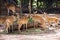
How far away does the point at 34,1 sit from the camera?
16016 mm

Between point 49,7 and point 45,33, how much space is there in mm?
5189

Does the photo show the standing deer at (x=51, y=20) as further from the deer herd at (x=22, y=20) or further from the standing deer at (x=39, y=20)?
the standing deer at (x=39, y=20)

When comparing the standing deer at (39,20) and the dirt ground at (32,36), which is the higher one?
the standing deer at (39,20)

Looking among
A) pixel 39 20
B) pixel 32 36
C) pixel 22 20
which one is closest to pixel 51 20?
pixel 39 20

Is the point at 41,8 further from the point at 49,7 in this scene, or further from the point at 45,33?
the point at 45,33

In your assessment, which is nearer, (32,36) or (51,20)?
(32,36)

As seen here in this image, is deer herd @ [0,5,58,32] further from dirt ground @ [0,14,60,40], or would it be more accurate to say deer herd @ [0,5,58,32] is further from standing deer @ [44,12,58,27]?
dirt ground @ [0,14,60,40]

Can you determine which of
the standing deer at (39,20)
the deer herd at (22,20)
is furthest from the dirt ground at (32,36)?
the standing deer at (39,20)

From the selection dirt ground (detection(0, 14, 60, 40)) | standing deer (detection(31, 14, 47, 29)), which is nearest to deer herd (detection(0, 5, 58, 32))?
standing deer (detection(31, 14, 47, 29))

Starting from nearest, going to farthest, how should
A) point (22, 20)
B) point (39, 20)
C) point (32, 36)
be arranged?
point (32, 36) → point (22, 20) → point (39, 20)

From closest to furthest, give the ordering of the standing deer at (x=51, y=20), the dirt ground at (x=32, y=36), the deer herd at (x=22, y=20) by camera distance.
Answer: the dirt ground at (x=32, y=36)
the deer herd at (x=22, y=20)
the standing deer at (x=51, y=20)

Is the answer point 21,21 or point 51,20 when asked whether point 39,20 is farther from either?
point 21,21

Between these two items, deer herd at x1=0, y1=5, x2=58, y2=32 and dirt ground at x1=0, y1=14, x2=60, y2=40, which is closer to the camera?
dirt ground at x1=0, y1=14, x2=60, y2=40

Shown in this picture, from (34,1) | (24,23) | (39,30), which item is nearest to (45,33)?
(39,30)
